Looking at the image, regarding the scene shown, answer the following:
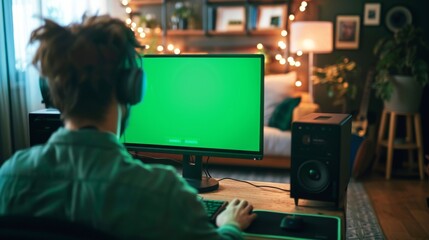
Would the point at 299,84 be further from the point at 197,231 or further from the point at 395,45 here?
the point at 197,231

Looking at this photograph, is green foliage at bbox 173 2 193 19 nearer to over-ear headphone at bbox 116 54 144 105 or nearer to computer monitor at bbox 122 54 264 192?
computer monitor at bbox 122 54 264 192

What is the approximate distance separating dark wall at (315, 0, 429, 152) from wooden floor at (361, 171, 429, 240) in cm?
80

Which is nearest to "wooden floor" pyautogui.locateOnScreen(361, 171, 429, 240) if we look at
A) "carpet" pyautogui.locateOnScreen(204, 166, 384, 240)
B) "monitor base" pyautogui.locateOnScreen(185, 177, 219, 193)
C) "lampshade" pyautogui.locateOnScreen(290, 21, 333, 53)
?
"carpet" pyautogui.locateOnScreen(204, 166, 384, 240)

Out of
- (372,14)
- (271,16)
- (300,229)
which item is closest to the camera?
(300,229)

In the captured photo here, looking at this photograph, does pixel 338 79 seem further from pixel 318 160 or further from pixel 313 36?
pixel 318 160

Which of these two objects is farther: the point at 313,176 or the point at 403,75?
the point at 403,75

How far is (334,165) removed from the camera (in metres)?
1.34

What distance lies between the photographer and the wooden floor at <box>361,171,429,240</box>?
291 centimetres

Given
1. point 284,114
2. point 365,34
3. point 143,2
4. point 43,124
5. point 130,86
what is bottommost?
point 284,114

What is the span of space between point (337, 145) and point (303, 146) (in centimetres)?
10

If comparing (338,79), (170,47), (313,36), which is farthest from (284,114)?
(170,47)

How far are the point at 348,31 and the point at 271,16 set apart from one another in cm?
Result: 82

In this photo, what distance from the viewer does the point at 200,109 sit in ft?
5.12

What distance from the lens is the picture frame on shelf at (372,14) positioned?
4680 mm
